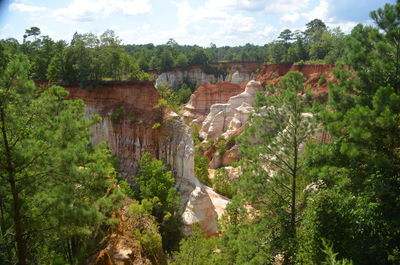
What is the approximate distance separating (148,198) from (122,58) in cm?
→ 1455

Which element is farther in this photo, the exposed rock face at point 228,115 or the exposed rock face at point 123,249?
the exposed rock face at point 228,115

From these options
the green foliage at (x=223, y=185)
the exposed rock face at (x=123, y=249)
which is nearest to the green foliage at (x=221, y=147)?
the green foliage at (x=223, y=185)

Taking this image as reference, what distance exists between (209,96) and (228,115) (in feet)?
33.7

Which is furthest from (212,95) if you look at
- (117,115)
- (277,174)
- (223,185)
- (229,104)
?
(277,174)

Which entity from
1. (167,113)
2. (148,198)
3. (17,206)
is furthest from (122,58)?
(17,206)

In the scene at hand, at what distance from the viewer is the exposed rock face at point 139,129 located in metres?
29.1

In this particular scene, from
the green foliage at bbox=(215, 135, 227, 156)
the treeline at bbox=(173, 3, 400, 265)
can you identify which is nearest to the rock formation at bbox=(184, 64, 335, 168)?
the green foliage at bbox=(215, 135, 227, 156)

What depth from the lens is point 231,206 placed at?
1577 centimetres

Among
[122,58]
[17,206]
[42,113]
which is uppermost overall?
[122,58]

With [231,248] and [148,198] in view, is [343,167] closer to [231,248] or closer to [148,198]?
[231,248]

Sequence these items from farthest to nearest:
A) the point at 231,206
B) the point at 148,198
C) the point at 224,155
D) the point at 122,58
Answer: the point at 224,155 < the point at 122,58 < the point at 148,198 < the point at 231,206

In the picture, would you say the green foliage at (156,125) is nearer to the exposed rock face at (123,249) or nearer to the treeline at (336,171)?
the exposed rock face at (123,249)

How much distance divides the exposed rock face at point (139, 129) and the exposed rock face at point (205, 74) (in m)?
46.8

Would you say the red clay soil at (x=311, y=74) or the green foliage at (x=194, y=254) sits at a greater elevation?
the red clay soil at (x=311, y=74)
